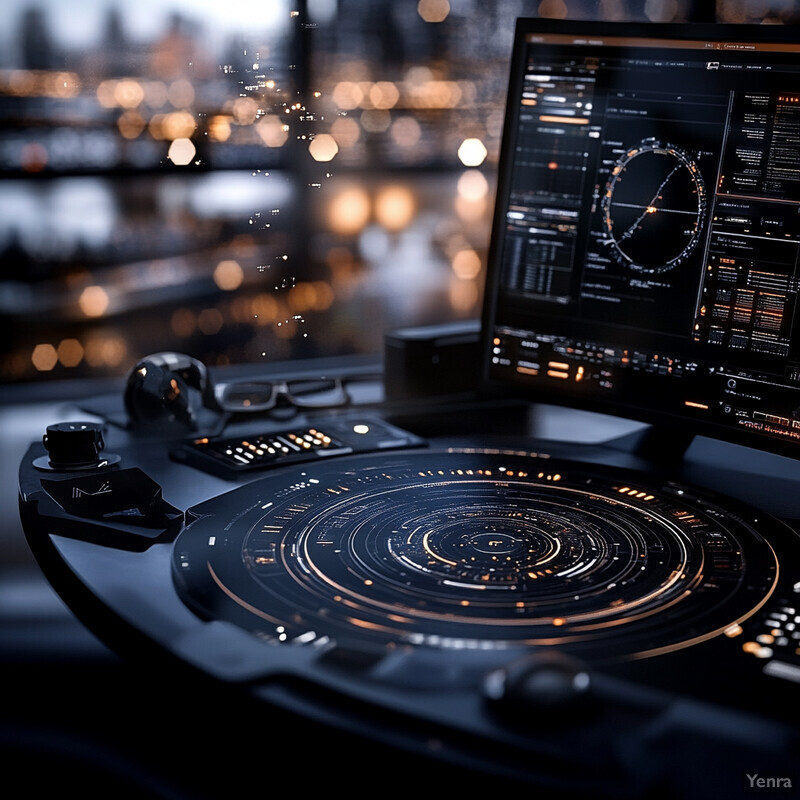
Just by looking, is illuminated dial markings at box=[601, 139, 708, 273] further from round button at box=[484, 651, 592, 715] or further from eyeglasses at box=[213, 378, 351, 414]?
round button at box=[484, 651, 592, 715]

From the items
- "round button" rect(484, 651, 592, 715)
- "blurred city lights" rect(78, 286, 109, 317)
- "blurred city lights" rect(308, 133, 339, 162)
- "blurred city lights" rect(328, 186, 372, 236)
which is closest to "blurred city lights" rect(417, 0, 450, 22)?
"blurred city lights" rect(328, 186, 372, 236)

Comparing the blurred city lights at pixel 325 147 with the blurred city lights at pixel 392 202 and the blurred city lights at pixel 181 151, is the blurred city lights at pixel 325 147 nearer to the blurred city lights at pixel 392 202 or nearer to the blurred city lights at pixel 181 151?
the blurred city lights at pixel 181 151

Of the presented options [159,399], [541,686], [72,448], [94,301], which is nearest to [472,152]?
[159,399]

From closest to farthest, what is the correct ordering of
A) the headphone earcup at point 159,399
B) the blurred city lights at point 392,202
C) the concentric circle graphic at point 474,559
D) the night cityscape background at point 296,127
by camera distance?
the concentric circle graphic at point 474,559, the headphone earcup at point 159,399, the night cityscape background at point 296,127, the blurred city lights at point 392,202

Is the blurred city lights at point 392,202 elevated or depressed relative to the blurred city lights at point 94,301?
elevated

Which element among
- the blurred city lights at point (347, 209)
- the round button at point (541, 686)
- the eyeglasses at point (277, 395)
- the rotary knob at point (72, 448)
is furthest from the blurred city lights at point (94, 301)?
the round button at point (541, 686)

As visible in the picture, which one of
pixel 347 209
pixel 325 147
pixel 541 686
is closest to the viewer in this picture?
pixel 541 686

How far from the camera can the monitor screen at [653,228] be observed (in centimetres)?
104

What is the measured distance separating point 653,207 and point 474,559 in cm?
53

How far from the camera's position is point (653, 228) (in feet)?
3.68

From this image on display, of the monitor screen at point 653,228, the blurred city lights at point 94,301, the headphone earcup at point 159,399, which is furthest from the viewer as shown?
the blurred city lights at point 94,301

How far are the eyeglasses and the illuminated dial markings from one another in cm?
49

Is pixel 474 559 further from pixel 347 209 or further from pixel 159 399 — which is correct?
pixel 347 209

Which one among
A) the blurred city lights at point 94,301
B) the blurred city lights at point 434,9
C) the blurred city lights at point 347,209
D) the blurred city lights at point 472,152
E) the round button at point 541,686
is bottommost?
the blurred city lights at point 94,301
